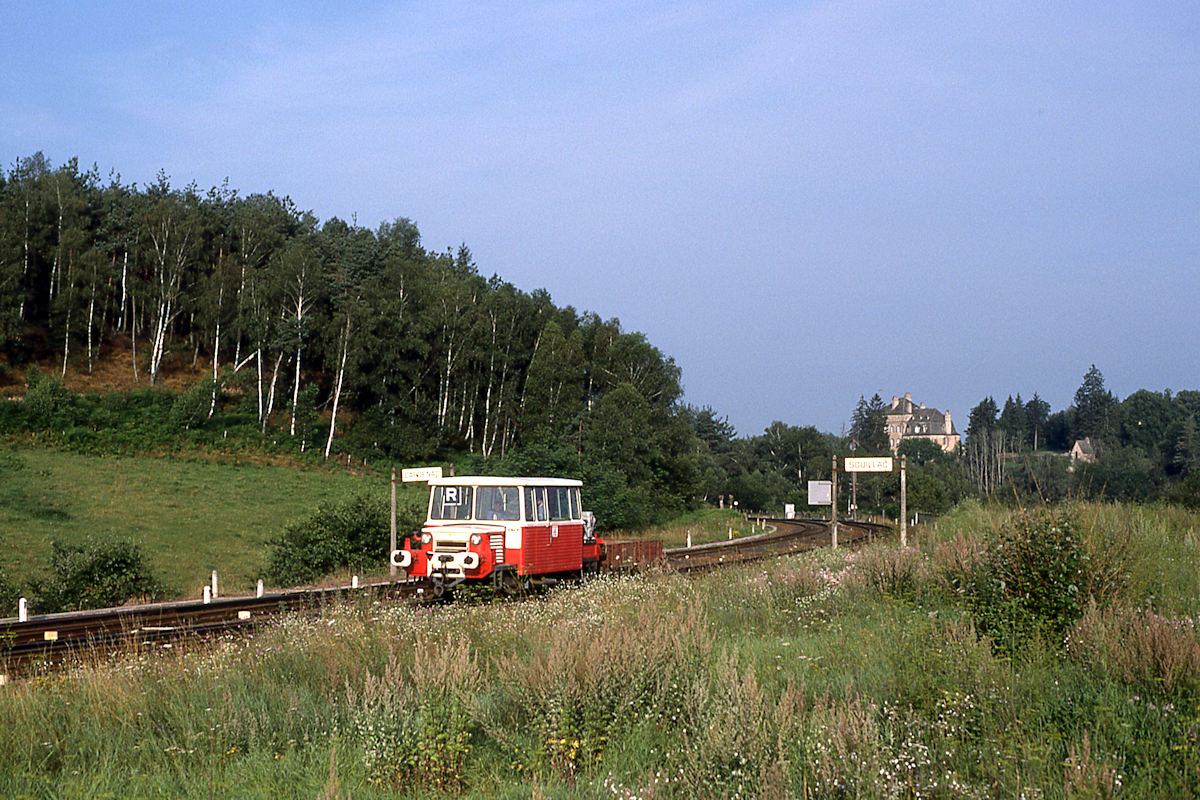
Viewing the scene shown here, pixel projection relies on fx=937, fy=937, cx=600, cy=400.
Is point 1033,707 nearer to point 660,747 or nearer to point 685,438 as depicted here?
point 660,747

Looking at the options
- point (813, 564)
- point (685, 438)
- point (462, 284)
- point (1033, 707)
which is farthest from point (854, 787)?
point (462, 284)

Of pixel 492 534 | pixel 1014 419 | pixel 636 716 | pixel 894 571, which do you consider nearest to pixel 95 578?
pixel 492 534

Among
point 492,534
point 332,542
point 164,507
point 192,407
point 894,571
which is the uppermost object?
point 192,407

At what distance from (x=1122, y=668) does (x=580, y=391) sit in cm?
5869

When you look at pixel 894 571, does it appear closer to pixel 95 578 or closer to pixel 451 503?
pixel 451 503

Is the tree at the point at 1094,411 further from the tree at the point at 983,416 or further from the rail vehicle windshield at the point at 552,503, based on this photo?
the rail vehicle windshield at the point at 552,503

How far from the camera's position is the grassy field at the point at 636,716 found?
532cm

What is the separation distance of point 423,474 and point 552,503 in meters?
2.79

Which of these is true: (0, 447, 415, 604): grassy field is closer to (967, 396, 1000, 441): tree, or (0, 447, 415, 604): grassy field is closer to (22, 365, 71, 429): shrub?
(22, 365, 71, 429): shrub

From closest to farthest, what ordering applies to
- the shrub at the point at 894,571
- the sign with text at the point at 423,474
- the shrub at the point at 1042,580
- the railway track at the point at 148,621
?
1. the shrub at the point at 1042,580
2. the shrub at the point at 894,571
3. the railway track at the point at 148,621
4. the sign with text at the point at 423,474

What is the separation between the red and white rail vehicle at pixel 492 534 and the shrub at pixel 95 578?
24.4 feet

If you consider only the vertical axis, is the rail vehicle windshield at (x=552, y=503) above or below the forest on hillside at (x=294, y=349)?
below

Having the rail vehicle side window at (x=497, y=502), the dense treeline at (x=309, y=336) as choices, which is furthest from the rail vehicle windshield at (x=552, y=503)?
the dense treeline at (x=309, y=336)

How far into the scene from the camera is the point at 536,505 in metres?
18.0
